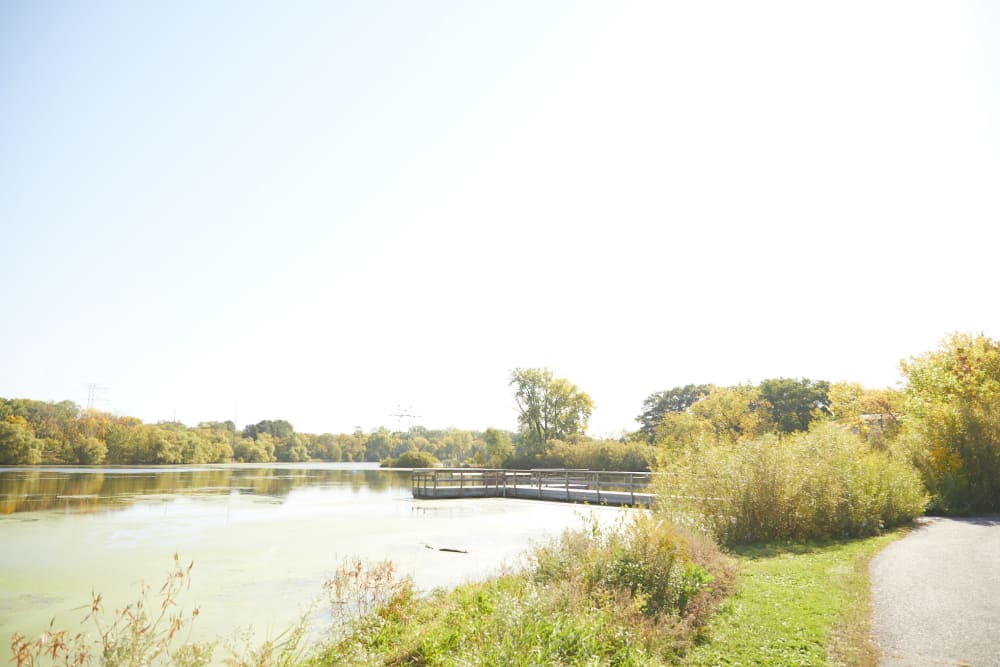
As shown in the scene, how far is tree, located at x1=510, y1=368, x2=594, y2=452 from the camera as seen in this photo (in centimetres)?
6241

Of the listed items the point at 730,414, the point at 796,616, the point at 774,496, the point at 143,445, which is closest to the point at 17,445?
the point at 143,445

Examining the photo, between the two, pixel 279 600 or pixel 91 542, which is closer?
pixel 279 600

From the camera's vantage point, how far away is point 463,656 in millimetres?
6602

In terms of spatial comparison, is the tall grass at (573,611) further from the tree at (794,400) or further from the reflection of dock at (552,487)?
the tree at (794,400)

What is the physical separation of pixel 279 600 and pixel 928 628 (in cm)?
1050

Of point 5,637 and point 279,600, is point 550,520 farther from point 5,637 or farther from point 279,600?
point 5,637

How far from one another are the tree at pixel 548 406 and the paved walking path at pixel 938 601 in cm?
4918

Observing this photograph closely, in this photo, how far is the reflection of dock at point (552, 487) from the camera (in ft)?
92.8

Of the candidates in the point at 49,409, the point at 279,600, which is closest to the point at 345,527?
the point at 279,600

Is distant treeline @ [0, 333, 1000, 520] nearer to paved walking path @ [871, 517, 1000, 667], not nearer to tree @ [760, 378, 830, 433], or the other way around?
tree @ [760, 378, 830, 433]

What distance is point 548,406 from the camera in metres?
62.9

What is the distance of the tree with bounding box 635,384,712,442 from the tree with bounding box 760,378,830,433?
12963 mm

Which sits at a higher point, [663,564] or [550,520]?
[663,564]

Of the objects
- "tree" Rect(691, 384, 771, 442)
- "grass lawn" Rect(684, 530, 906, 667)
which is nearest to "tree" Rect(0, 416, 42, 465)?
"tree" Rect(691, 384, 771, 442)
